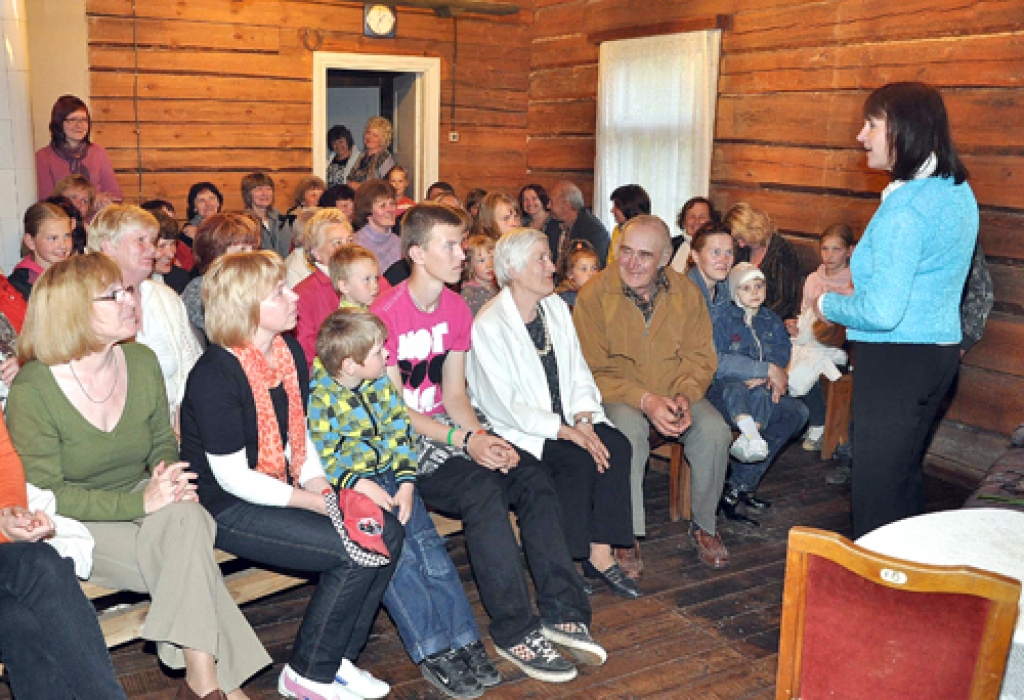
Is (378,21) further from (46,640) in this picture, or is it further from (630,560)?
(46,640)

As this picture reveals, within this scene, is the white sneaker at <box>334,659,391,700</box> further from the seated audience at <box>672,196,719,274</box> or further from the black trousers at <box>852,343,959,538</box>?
the seated audience at <box>672,196,719,274</box>

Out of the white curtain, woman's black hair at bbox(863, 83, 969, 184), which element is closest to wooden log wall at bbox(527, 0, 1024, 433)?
the white curtain

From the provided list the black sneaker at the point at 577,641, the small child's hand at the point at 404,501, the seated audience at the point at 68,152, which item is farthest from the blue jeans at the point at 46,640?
the seated audience at the point at 68,152

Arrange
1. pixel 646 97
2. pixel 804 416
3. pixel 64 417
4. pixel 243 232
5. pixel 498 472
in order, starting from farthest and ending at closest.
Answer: pixel 646 97 < pixel 804 416 < pixel 243 232 < pixel 498 472 < pixel 64 417

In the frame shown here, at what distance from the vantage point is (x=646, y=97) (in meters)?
7.27

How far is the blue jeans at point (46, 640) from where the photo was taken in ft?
7.43

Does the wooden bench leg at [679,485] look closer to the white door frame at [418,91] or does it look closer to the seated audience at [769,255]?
the seated audience at [769,255]

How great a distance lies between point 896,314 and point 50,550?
7.93 feet

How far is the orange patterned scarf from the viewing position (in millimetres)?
2723

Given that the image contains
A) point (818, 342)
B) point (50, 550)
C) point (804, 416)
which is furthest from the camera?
point (818, 342)

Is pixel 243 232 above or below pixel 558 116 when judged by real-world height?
below

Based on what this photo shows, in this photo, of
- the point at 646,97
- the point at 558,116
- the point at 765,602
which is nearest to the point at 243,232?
the point at 765,602

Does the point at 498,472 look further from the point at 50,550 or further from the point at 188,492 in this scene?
the point at 50,550

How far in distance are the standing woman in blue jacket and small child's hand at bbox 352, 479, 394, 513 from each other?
152cm
